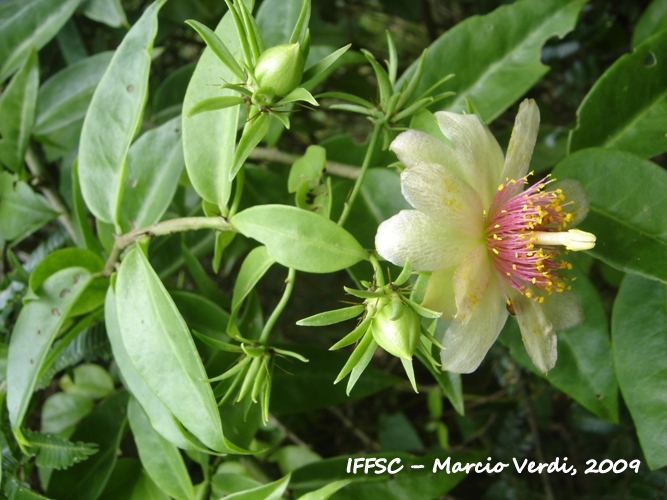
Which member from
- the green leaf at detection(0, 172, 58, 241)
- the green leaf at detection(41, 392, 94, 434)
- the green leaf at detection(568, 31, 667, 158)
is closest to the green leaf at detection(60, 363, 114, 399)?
the green leaf at detection(41, 392, 94, 434)

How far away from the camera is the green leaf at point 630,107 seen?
958 millimetres

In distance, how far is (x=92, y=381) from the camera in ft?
A: 4.17

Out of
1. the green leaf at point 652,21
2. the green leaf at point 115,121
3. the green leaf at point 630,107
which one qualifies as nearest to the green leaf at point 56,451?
the green leaf at point 115,121

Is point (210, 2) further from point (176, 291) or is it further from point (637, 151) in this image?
point (637, 151)

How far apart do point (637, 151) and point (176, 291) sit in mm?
723

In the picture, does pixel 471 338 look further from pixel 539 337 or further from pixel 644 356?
pixel 644 356

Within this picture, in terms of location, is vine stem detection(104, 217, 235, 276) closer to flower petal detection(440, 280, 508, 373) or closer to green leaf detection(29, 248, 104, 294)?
green leaf detection(29, 248, 104, 294)

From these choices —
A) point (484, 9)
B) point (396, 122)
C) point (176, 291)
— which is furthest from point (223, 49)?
point (484, 9)

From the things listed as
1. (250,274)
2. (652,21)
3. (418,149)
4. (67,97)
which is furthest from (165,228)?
(652,21)

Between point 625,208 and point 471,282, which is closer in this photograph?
point 471,282

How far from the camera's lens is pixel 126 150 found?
0.87 meters

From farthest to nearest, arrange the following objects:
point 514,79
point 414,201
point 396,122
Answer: point 514,79 → point 396,122 → point 414,201

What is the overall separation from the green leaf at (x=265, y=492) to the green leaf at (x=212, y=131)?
35 cm

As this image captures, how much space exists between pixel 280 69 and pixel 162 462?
60cm
